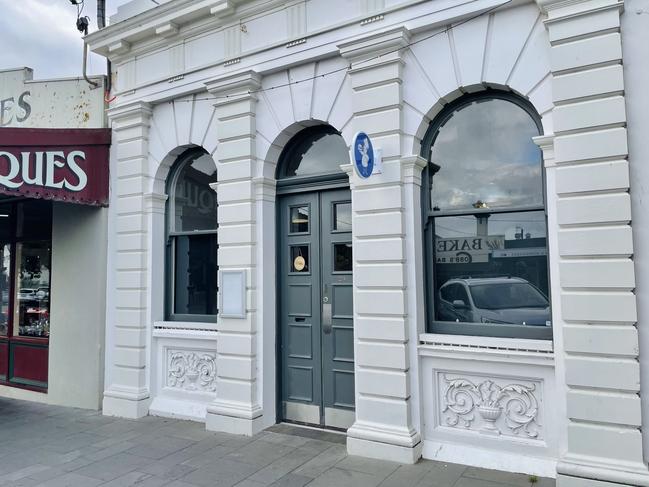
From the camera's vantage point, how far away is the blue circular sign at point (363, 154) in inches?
194

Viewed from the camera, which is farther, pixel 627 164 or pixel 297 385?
pixel 297 385

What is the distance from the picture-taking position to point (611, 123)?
14.0 feet

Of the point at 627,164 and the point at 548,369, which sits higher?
the point at 627,164

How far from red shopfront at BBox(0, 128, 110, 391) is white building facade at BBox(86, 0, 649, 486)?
0.47m

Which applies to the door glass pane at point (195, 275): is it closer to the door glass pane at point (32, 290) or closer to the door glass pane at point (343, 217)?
the door glass pane at point (343, 217)

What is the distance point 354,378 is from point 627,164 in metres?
3.48

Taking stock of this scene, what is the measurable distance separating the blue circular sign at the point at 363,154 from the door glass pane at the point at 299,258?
5.00 ft

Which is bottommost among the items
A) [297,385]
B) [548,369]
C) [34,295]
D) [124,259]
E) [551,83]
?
[297,385]

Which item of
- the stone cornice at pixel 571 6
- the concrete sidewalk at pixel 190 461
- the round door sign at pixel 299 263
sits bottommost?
the concrete sidewalk at pixel 190 461

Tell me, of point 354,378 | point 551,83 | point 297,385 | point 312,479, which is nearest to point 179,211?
point 297,385

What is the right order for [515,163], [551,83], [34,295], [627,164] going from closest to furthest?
[627,164]
[551,83]
[515,163]
[34,295]

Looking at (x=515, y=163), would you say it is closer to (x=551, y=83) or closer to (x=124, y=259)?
(x=551, y=83)

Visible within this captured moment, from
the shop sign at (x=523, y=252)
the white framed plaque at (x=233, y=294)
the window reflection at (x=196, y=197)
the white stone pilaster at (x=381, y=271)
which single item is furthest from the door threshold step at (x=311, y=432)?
the window reflection at (x=196, y=197)

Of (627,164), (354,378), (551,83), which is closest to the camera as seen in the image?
(627,164)
